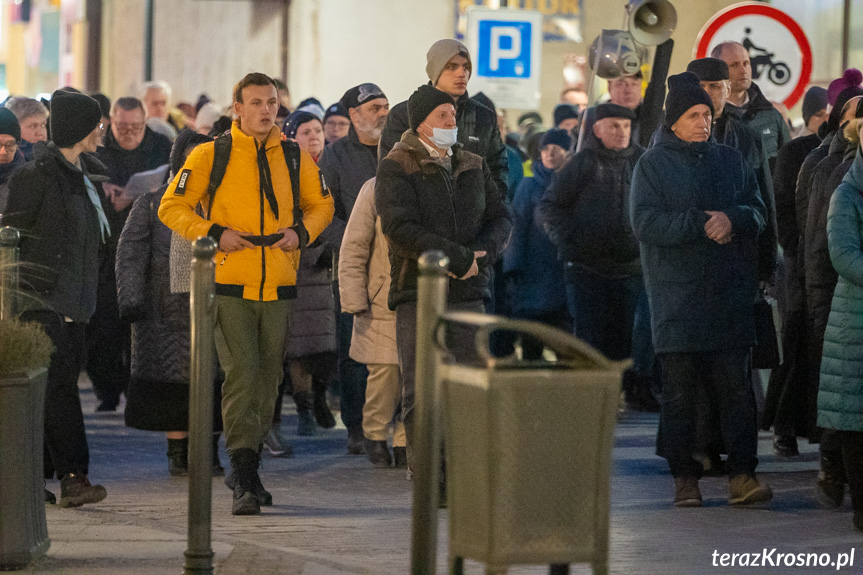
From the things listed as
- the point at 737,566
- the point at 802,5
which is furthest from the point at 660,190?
the point at 802,5

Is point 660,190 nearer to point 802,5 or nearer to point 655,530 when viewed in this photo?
point 655,530

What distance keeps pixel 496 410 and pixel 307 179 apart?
394 cm

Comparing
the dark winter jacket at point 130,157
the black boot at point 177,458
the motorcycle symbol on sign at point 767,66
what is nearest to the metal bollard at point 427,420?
the black boot at point 177,458

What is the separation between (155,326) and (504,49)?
648 centimetres

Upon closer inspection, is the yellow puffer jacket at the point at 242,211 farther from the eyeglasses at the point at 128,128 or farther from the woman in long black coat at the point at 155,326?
the eyeglasses at the point at 128,128

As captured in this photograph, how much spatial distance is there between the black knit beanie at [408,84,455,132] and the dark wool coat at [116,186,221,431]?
1696 mm

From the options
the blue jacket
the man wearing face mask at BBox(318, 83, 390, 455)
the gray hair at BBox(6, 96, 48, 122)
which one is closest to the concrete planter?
the blue jacket

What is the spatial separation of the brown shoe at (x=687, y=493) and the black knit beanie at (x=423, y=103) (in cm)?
234

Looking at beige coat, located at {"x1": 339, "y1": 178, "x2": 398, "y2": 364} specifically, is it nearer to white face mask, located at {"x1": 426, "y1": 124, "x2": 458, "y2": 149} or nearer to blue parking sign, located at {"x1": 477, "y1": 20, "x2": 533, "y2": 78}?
white face mask, located at {"x1": 426, "y1": 124, "x2": 458, "y2": 149}

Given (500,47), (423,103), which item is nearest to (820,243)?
(423,103)

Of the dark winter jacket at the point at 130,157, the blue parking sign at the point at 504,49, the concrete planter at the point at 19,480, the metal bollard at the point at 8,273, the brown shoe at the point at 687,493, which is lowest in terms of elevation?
the brown shoe at the point at 687,493

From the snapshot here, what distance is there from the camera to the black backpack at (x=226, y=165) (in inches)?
353

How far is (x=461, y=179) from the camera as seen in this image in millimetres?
9531

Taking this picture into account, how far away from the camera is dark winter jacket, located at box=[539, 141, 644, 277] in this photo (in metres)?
13.0
